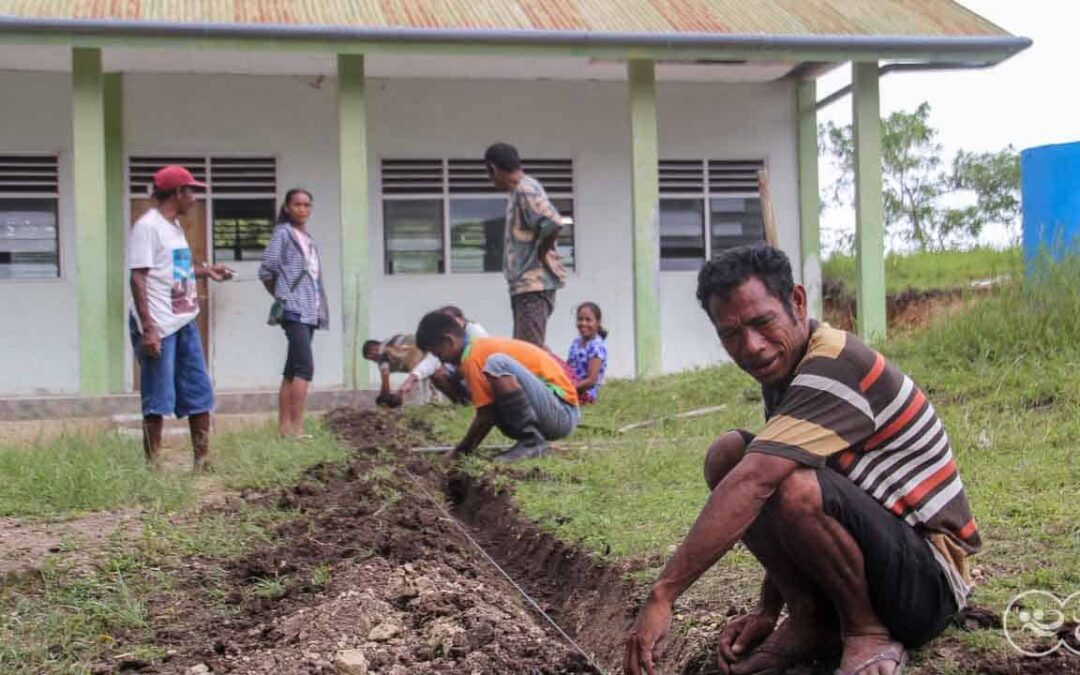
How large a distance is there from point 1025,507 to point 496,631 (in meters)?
2.04

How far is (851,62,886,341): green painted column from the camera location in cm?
1265

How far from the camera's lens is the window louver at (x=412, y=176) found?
1371cm

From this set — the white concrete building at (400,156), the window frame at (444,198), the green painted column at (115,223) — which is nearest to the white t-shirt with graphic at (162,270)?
the white concrete building at (400,156)

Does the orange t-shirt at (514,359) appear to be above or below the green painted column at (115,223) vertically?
below

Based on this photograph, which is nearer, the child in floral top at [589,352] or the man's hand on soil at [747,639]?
the man's hand on soil at [747,639]

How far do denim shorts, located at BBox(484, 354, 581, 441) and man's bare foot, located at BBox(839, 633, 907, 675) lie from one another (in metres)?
4.13

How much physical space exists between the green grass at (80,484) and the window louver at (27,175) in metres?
6.54

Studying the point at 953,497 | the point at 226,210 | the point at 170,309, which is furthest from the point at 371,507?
the point at 226,210

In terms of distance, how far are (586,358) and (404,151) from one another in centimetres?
444

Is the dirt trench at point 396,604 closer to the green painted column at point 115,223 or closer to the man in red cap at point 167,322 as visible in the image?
the man in red cap at point 167,322

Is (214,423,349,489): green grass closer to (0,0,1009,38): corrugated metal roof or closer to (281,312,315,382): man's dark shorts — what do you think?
(281,312,315,382): man's dark shorts

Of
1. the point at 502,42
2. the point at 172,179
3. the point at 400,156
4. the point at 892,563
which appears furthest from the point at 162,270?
the point at 400,156

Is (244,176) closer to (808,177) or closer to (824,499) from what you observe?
(808,177)

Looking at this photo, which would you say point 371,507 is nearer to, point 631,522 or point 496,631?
point 631,522
